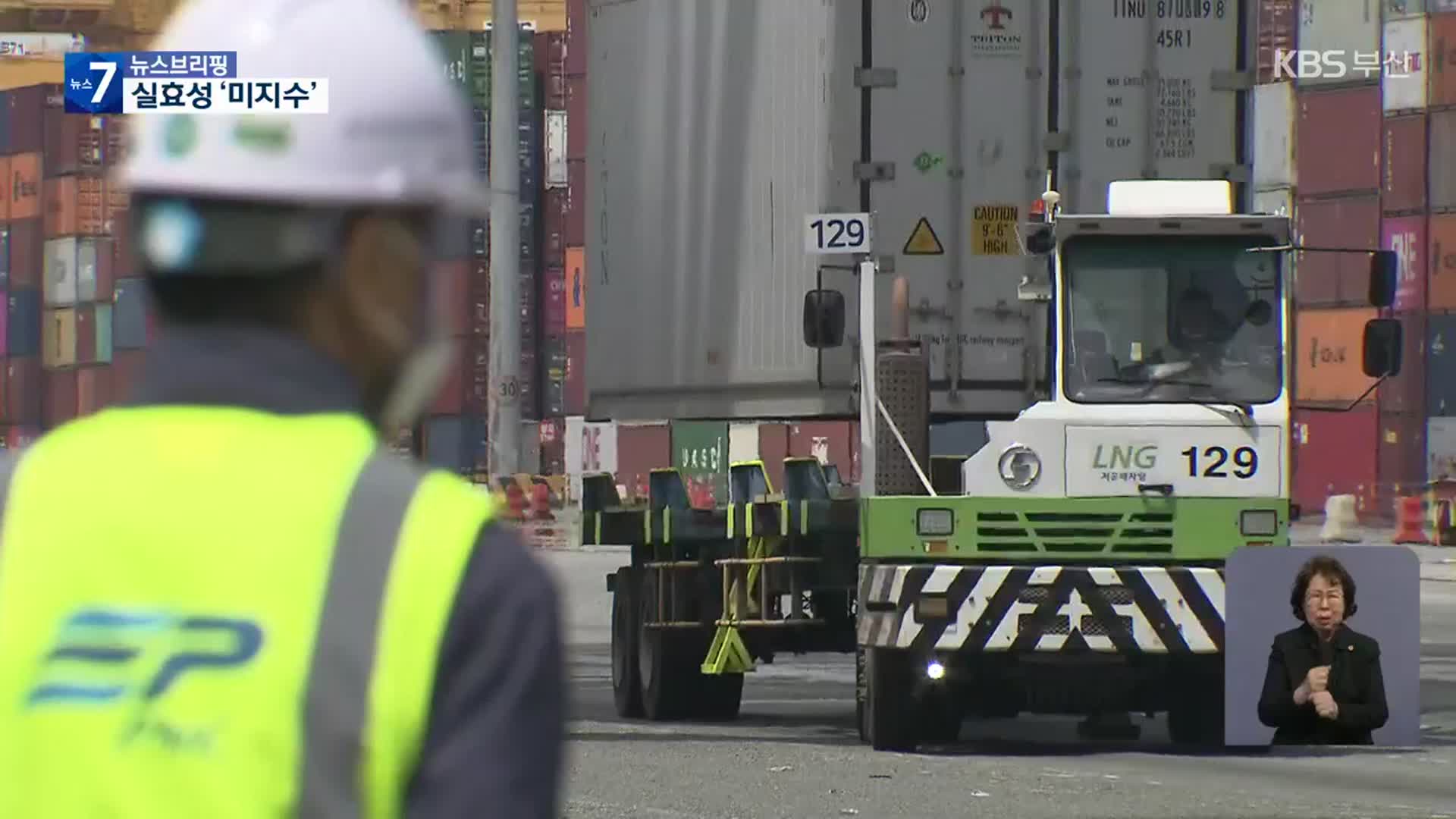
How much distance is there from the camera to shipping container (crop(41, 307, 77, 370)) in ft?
275

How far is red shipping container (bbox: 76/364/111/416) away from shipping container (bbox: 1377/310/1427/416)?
33.3m

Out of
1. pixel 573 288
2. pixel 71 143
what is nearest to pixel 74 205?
pixel 71 143

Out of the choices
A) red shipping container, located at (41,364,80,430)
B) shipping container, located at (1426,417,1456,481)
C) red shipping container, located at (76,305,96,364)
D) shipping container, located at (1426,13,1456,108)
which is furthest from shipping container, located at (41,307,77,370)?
shipping container, located at (1426,417,1456,481)

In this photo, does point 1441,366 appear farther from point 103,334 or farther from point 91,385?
point 91,385

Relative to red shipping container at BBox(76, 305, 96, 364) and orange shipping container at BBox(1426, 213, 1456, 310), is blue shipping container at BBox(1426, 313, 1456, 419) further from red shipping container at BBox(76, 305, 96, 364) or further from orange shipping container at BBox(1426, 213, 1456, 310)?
red shipping container at BBox(76, 305, 96, 364)

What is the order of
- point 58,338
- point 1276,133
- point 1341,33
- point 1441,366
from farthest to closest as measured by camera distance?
point 58,338
point 1341,33
point 1276,133
point 1441,366

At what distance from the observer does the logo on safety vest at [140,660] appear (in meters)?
1.95

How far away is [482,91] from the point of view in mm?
75375

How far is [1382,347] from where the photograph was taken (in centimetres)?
1367

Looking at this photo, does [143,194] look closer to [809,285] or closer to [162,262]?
[162,262]

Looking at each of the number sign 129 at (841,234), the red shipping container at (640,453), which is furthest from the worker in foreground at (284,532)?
the red shipping container at (640,453)

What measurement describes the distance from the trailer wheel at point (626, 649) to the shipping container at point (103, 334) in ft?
214

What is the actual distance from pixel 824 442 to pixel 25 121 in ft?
230

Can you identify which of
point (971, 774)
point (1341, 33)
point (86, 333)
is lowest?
point (971, 774)
